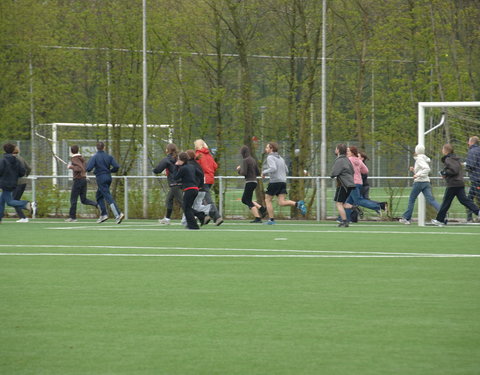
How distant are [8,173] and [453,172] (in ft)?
33.2

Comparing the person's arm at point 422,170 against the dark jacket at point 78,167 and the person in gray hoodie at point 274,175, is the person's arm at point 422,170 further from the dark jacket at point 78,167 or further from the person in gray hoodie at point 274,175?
the dark jacket at point 78,167

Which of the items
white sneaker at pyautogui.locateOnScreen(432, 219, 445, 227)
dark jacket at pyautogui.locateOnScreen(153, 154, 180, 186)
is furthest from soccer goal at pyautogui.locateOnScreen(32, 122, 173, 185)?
white sneaker at pyautogui.locateOnScreen(432, 219, 445, 227)

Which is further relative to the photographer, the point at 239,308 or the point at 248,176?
the point at 248,176

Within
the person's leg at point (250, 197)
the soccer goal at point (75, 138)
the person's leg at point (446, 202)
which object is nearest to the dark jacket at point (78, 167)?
the soccer goal at point (75, 138)

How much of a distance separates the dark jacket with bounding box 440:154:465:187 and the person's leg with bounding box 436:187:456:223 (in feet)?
0.51

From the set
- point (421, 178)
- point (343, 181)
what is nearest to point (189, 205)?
point (343, 181)

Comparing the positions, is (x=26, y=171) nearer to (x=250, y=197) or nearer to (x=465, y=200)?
(x=250, y=197)

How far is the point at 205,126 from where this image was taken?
27.9m

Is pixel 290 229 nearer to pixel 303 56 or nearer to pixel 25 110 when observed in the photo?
pixel 303 56

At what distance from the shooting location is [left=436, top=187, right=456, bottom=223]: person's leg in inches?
848

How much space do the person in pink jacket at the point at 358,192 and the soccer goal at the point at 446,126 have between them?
1.06m

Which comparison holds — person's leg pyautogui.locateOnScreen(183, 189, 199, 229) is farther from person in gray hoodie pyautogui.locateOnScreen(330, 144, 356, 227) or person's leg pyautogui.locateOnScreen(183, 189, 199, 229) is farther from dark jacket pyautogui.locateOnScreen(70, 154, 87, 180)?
dark jacket pyautogui.locateOnScreen(70, 154, 87, 180)

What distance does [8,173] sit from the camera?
75.6ft

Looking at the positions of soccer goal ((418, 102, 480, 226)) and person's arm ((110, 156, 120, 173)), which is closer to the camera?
person's arm ((110, 156, 120, 173))
